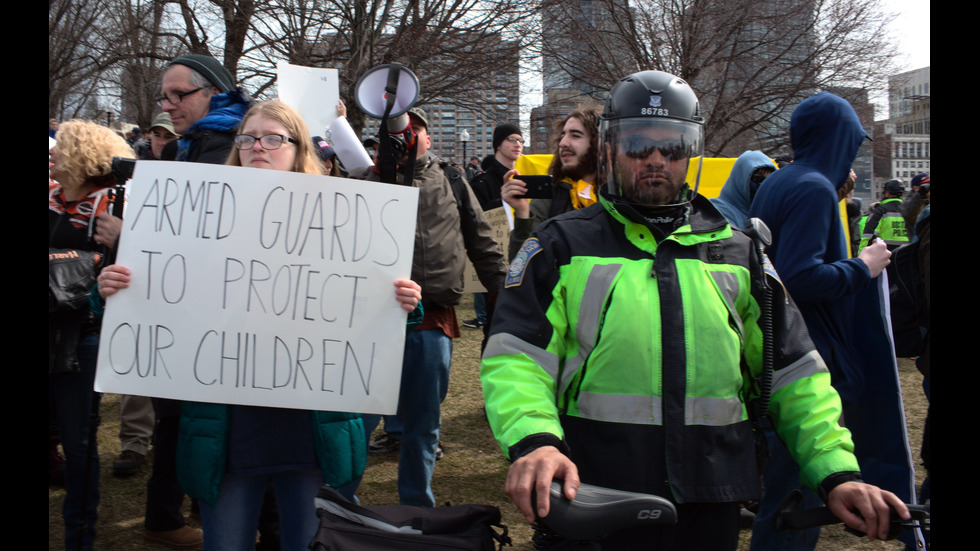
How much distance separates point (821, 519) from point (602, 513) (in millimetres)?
608

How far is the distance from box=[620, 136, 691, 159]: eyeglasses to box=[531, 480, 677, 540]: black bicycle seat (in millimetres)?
904

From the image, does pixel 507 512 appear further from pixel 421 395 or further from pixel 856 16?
pixel 856 16

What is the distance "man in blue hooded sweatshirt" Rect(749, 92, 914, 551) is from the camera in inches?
118

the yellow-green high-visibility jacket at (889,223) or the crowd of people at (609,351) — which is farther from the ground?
the yellow-green high-visibility jacket at (889,223)

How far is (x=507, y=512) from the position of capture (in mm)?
4230

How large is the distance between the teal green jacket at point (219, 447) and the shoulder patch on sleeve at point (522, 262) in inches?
34.7

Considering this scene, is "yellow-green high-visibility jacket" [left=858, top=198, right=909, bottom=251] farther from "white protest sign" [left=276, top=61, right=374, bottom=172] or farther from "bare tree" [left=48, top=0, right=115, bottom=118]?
"bare tree" [left=48, top=0, right=115, bottom=118]

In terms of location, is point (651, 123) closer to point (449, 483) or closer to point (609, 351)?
point (609, 351)

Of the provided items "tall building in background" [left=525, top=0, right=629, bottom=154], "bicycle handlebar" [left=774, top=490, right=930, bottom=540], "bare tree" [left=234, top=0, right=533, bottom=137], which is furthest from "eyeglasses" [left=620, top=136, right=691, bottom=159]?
"tall building in background" [left=525, top=0, right=629, bottom=154]

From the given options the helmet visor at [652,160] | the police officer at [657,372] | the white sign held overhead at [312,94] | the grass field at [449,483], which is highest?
the white sign held overhead at [312,94]

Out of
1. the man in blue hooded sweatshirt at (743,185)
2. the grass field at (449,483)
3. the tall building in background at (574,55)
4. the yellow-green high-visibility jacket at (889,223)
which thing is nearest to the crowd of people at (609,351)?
the grass field at (449,483)

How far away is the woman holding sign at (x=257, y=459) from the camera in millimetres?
2303

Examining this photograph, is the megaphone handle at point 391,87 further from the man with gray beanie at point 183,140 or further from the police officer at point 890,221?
the police officer at point 890,221
